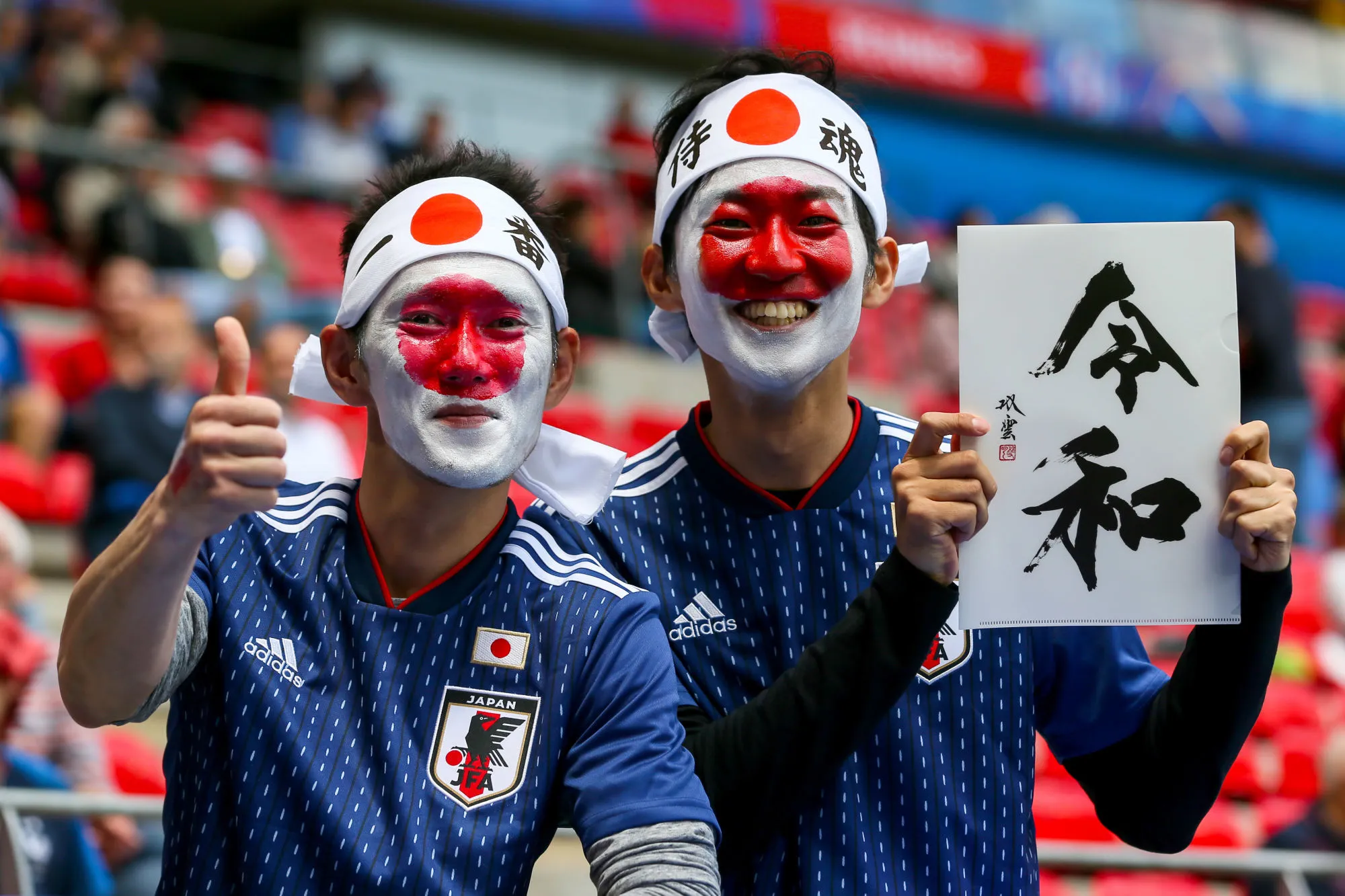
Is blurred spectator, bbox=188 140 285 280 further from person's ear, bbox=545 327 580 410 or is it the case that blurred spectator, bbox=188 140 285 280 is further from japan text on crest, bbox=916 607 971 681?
japan text on crest, bbox=916 607 971 681

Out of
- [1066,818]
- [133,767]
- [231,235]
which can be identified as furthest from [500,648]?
[231,235]

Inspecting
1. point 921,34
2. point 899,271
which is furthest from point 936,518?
point 921,34

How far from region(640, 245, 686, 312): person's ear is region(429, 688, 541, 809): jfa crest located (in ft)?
2.28

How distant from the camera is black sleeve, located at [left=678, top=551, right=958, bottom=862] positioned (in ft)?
6.38

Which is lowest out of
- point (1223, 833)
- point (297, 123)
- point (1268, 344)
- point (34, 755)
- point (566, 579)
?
point (1223, 833)

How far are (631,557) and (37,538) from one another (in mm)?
4605

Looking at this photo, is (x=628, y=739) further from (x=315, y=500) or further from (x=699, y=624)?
(x=315, y=500)

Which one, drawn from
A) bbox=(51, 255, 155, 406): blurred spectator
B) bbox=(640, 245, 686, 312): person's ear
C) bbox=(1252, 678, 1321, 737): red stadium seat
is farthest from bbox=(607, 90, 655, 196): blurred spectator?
bbox=(640, 245, 686, 312): person's ear

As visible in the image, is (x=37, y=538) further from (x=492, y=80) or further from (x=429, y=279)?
(x=492, y=80)

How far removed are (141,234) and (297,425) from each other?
8.21ft

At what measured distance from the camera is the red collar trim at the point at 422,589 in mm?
2053

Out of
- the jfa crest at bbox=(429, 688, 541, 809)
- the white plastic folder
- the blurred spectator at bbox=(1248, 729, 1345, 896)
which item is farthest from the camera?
the blurred spectator at bbox=(1248, 729, 1345, 896)

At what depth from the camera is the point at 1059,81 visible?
56.7 ft

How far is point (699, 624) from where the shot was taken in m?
2.17
